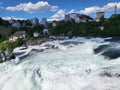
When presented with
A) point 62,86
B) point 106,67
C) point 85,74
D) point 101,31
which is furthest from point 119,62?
point 101,31

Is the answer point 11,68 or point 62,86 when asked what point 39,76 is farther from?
point 11,68

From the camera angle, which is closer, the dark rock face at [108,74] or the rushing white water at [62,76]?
the rushing white water at [62,76]

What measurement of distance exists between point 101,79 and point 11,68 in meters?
6.64

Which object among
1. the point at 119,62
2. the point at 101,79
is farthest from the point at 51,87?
the point at 119,62

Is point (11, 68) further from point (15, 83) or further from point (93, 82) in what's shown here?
point (93, 82)

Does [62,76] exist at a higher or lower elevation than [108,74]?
lower

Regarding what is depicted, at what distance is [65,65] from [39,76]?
178 centimetres

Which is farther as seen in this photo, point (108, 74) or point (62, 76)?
point (62, 76)

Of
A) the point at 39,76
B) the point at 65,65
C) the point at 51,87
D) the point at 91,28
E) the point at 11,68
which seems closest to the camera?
the point at 51,87

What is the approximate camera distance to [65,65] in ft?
43.1

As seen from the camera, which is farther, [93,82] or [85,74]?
[85,74]

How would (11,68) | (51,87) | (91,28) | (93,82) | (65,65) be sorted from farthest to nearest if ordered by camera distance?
(91,28) < (11,68) < (65,65) < (51,87) < (93,82)

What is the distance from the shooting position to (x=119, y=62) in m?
→ 12.4

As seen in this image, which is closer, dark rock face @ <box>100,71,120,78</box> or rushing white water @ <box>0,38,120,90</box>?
rushing white water @ <box>0,38,120,90</box>
